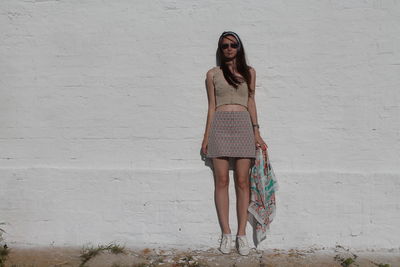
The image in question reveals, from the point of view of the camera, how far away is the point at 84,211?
3.62m

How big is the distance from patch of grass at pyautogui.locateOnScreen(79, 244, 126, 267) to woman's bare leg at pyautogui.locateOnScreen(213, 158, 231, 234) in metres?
1.12

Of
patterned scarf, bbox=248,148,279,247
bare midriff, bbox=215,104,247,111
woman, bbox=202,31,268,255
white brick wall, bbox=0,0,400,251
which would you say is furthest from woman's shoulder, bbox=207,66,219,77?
patterned scarf, bbox=248,148,279,247

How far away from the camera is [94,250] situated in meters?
3.46

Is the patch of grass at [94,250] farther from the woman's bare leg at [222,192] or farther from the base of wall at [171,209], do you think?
the woman's bare leg at [222,192]

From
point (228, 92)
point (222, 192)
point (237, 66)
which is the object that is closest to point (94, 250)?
point (222, 192)

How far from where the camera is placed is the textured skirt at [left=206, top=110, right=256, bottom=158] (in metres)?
3.32

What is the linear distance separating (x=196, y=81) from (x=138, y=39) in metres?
0.81

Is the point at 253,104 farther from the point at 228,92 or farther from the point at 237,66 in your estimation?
the point at 237,66

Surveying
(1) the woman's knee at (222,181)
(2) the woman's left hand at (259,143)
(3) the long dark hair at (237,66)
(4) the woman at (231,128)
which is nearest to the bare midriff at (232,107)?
(4) the woman at (231,128)

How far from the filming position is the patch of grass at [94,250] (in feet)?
11.0

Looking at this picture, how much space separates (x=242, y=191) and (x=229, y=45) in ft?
5.10

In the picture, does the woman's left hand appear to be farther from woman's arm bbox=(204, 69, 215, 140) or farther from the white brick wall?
woman's arm bbox=(204, 69, 215, 140)

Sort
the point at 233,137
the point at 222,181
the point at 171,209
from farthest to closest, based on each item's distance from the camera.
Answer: the point at 171,209 < the point at 222,181 < the point at 233,137

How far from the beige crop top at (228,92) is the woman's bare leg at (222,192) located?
625mm
